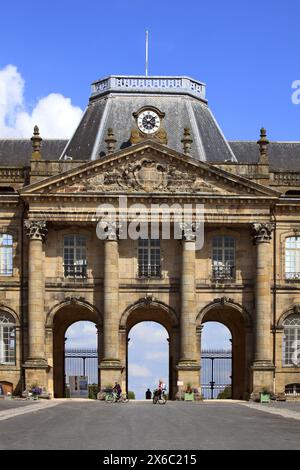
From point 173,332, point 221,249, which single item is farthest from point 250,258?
point 173,332

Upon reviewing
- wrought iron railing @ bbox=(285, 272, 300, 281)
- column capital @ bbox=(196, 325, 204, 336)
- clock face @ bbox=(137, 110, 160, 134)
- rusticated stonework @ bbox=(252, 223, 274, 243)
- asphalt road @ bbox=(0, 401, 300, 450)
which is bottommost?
asphalt road @ bbox=(0, 401, 300, 450)

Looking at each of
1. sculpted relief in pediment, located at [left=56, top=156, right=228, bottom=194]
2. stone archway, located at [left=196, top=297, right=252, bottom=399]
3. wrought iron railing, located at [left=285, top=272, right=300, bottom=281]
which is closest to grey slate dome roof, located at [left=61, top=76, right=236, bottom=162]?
sculpted relief in pediment, located at [left=56, top=156, right=228, bottom=194]

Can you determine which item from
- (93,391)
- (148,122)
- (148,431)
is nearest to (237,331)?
(148,122)

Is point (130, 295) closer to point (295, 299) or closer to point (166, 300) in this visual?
point (166, 300)

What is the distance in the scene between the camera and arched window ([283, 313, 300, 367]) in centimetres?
7056

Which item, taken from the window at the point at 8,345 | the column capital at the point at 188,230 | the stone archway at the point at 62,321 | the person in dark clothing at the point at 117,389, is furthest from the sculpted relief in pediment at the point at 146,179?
the person in dark clothing at the point at 117,389

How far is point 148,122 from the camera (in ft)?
234

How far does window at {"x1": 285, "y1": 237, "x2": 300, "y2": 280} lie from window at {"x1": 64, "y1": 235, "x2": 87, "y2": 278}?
12369 millimetres

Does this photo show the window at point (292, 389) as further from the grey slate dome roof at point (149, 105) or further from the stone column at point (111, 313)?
the grey slate dome roof at point (149, 105)

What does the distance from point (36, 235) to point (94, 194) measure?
165 inches

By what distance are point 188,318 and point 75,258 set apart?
7.83 meters

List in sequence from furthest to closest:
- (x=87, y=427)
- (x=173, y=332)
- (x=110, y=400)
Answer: (x=173, y=332) → (x=110, y=400) → (x=87, y=427)

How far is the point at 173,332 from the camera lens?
228 ft

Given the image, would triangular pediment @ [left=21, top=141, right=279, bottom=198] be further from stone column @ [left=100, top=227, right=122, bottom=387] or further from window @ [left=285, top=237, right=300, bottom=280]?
window @ [left=285, top=237, right=300, bottom=280]
